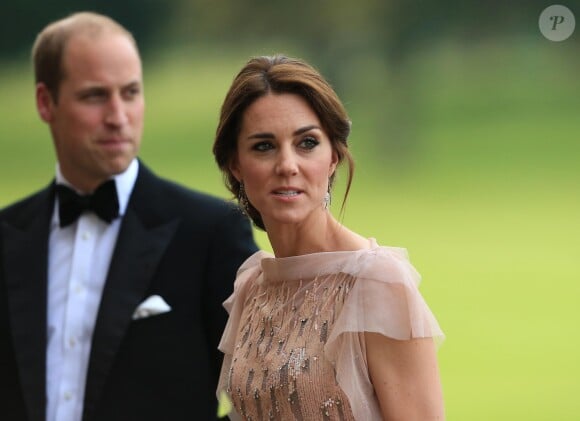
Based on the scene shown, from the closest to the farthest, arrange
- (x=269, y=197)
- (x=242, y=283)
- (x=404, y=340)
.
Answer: (x=404, y=340) < (x=269, y=197) < (x=242, y=283)

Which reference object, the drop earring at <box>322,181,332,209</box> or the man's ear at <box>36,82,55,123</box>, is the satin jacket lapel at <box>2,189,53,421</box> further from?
the drop earring at <box>322,181,332,209</box>

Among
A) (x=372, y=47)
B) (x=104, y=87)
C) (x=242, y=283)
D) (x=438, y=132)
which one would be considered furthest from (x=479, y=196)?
(x=242, y=283)

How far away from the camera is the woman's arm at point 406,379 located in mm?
1625

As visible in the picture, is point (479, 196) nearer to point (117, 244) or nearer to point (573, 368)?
point (573, 368)

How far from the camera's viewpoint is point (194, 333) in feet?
8.40

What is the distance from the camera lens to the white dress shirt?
2539mm

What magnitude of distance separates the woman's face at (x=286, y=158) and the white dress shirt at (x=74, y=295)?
0.90 metres

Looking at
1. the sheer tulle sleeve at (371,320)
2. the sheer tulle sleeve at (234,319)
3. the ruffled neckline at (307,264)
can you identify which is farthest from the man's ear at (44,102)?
the sheer tulle sleeve at (371,320)

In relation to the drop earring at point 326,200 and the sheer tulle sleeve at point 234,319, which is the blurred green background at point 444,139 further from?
the drop earring at point 326,200

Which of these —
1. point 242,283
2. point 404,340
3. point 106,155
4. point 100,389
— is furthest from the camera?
point 106,155

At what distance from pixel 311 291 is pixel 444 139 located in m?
5.68

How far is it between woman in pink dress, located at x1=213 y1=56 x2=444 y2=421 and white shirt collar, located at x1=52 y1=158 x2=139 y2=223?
31.6 inches

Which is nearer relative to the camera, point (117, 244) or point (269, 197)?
point (269, 197)

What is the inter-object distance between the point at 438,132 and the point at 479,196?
49cm
